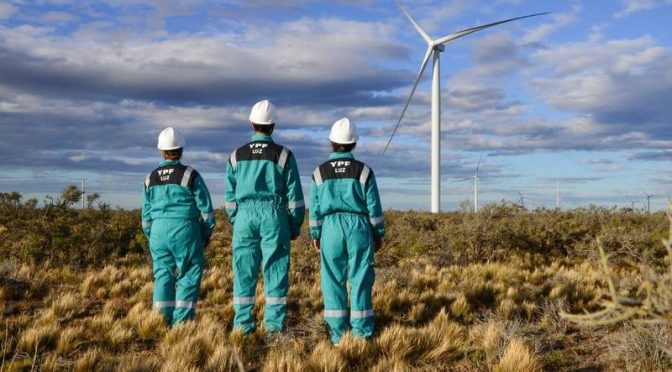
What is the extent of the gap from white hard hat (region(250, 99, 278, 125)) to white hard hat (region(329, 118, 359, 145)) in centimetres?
79

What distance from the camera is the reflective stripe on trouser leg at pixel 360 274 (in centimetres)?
705

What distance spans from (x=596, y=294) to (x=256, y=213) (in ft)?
20.7

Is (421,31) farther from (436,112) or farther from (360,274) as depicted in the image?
(360,274)

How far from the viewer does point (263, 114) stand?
763 centimetres

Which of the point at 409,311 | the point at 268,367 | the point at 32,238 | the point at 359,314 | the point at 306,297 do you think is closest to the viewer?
the point at 268,367

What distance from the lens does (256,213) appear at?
292 inches

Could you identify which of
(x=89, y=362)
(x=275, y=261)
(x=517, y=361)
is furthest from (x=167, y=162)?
(x=517, y=361)

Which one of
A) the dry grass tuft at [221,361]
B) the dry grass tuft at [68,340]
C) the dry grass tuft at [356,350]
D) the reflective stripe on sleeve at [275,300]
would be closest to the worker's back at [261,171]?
the reflective stripe on sleeve at [275,300]

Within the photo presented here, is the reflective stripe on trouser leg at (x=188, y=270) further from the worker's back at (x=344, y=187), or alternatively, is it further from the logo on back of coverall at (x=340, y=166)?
the logo on back of coverall at (x=340, y=166)

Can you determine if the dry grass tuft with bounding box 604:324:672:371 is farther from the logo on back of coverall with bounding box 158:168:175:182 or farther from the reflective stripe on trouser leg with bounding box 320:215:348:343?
the logo on back of coverall with bounding box 158:168:175:182

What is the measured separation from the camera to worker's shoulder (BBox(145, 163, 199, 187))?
8.00m

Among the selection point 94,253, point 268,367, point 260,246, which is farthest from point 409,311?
point 94,253

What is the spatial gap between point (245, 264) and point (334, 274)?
112 centimetres

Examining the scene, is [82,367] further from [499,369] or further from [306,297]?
[306,297]
